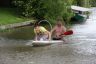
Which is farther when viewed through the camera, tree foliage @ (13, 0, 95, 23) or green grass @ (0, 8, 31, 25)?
tree foliage @ (13, 0, 95, 23)

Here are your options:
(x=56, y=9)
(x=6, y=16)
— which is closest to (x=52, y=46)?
(x=6, y=16)

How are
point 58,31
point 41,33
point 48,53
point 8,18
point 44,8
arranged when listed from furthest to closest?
1. point 44,8
2. point 8,18
3. point 58,31
4. point 41,33
5. point 48,53

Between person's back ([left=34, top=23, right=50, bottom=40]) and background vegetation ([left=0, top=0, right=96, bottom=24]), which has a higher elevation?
person's back ([left=34, top=23, right=50, bottom=40])

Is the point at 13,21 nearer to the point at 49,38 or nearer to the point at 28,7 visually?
the point at 28,7

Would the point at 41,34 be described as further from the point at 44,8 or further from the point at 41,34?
the point at 44,8

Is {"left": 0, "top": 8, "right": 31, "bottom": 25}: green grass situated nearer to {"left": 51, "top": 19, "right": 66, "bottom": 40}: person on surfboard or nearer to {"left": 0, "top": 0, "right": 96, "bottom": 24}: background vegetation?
{"left": 0, "top": 0, "right": 96, "bottom": 24}: background vegetation

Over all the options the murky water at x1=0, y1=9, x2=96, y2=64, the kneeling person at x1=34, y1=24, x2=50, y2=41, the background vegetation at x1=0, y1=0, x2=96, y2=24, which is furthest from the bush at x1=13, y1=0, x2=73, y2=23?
the kneeling person at x1=34, y1=24, x2=50, y2=41

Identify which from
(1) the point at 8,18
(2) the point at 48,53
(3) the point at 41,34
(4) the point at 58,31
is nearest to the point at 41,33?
(3) the point at 41,34

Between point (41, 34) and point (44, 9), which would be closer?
point (41, 34)

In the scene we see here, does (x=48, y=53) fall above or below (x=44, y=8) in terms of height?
above

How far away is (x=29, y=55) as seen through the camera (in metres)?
16.4

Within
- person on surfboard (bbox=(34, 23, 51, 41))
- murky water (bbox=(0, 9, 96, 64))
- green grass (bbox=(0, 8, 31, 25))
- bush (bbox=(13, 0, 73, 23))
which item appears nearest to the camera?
murky water (bbox=(0, 9, 96, 64))

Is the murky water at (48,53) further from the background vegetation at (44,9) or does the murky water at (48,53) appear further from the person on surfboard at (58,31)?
the background vegetation at (44,9)

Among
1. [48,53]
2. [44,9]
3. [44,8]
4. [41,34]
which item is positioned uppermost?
[41,34]
